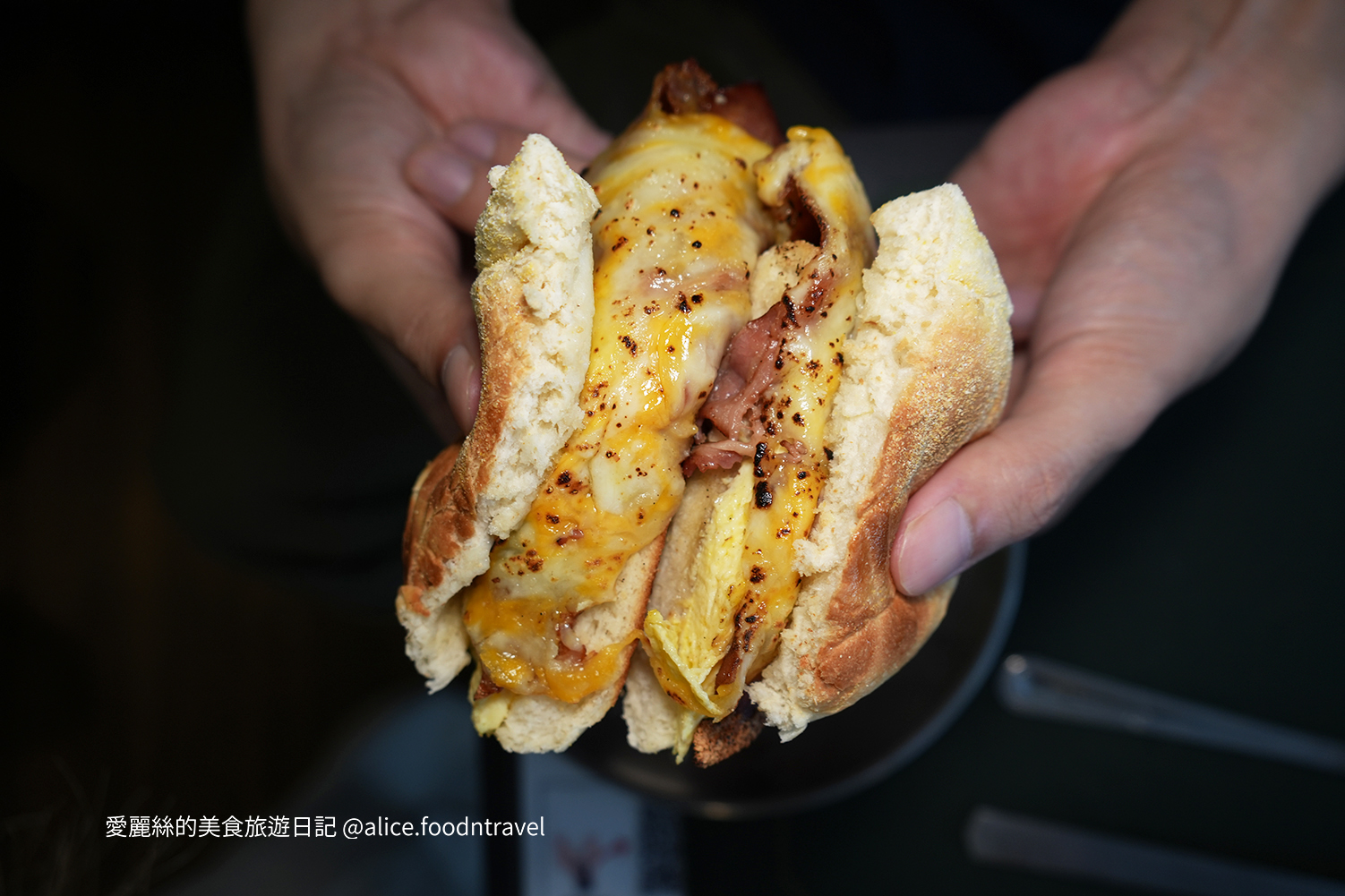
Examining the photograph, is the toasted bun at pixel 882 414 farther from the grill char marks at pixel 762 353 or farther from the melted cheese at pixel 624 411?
the melted cheese at pixel 624 411

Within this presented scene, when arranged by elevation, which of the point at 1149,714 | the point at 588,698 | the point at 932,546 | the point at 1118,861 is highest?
the point at 932,546


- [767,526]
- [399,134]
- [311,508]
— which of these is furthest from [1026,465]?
[311,508]

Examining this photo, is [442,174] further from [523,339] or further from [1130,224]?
[1130,224]

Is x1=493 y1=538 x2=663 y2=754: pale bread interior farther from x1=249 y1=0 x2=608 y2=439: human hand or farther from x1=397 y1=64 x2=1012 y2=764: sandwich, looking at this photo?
x1=249 y1=0 x2=608 y2=439: human hand

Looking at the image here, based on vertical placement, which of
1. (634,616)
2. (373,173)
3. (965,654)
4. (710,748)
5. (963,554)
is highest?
(373,173)

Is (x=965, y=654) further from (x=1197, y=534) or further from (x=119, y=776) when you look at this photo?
(x=119, y=776)

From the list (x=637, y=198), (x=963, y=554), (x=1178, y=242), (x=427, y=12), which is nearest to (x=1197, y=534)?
(x=1178, y=242)
